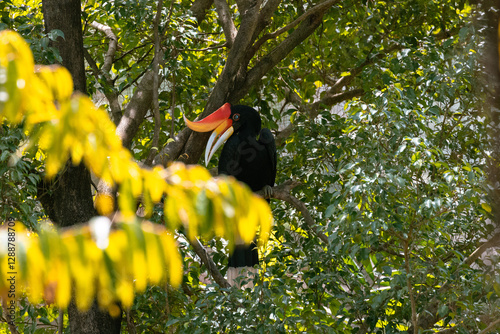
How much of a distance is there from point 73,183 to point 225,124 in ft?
3.04

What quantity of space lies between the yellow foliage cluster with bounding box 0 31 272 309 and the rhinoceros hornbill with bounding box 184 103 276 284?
2250 millimetres

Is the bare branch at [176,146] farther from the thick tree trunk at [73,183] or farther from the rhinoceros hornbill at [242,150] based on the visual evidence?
the thick tree trunk at [73,183]

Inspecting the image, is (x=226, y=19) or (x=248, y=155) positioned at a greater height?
(x=226, y=19)

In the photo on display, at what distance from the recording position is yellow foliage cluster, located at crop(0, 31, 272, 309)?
0.74 metres


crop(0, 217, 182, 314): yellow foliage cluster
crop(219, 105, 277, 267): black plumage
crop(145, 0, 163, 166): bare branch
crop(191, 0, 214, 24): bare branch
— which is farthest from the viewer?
crop(191, 0, 214, 24): bare branch

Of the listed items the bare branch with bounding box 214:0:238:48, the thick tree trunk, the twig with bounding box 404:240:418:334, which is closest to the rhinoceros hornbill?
the bare branch with bounding box 214:0:238:48

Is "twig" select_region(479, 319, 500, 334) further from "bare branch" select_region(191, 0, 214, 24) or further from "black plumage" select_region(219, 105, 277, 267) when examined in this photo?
"bare branch" select_region(191, 0, 214, 24)

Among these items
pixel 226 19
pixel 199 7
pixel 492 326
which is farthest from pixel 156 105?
pixel 492 326

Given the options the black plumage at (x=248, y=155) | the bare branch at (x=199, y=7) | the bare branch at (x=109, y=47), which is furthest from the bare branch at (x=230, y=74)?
the bare branch at (x=109, y=47)

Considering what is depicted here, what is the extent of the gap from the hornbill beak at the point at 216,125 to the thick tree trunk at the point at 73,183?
680mm

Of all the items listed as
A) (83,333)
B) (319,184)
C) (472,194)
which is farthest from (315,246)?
(83,333)

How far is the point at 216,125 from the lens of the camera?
3201 millimetres

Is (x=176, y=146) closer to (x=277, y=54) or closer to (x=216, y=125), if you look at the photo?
(x=216, y=125)

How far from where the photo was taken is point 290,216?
11.6ft
